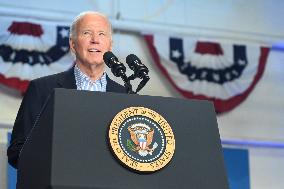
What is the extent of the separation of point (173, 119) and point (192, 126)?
6 centimetres

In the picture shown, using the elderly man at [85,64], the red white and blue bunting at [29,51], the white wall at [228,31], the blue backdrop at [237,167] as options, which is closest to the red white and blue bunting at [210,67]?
the white wall at [228,31]

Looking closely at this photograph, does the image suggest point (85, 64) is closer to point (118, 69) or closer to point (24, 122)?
point (24, 122)

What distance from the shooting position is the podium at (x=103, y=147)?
1.54 meters

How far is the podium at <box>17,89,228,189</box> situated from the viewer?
5.06 ft

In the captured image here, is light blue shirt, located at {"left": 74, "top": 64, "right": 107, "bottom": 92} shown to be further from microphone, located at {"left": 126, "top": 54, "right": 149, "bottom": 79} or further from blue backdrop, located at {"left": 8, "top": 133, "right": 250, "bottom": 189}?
blue backdrop, located at {"left": 8, "top": 133, "right": 250, "bottom": 189}

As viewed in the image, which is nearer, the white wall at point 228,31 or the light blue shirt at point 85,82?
the light blue shirt at point 85,82

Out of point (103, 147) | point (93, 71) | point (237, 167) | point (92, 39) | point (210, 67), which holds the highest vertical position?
point (92, 39)

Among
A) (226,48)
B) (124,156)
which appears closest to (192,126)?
(124,156)

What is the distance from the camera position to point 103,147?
1.59 m

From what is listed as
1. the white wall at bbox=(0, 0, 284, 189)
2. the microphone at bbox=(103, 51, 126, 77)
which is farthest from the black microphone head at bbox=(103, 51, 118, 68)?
the white wall at bbox=(0, 0, 284, 189)

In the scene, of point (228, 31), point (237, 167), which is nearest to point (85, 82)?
point (237, 167)

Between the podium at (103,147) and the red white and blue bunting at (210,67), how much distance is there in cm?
424

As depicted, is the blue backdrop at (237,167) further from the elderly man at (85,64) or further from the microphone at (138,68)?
the microphone at (138,68)

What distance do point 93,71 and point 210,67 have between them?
3.90m
